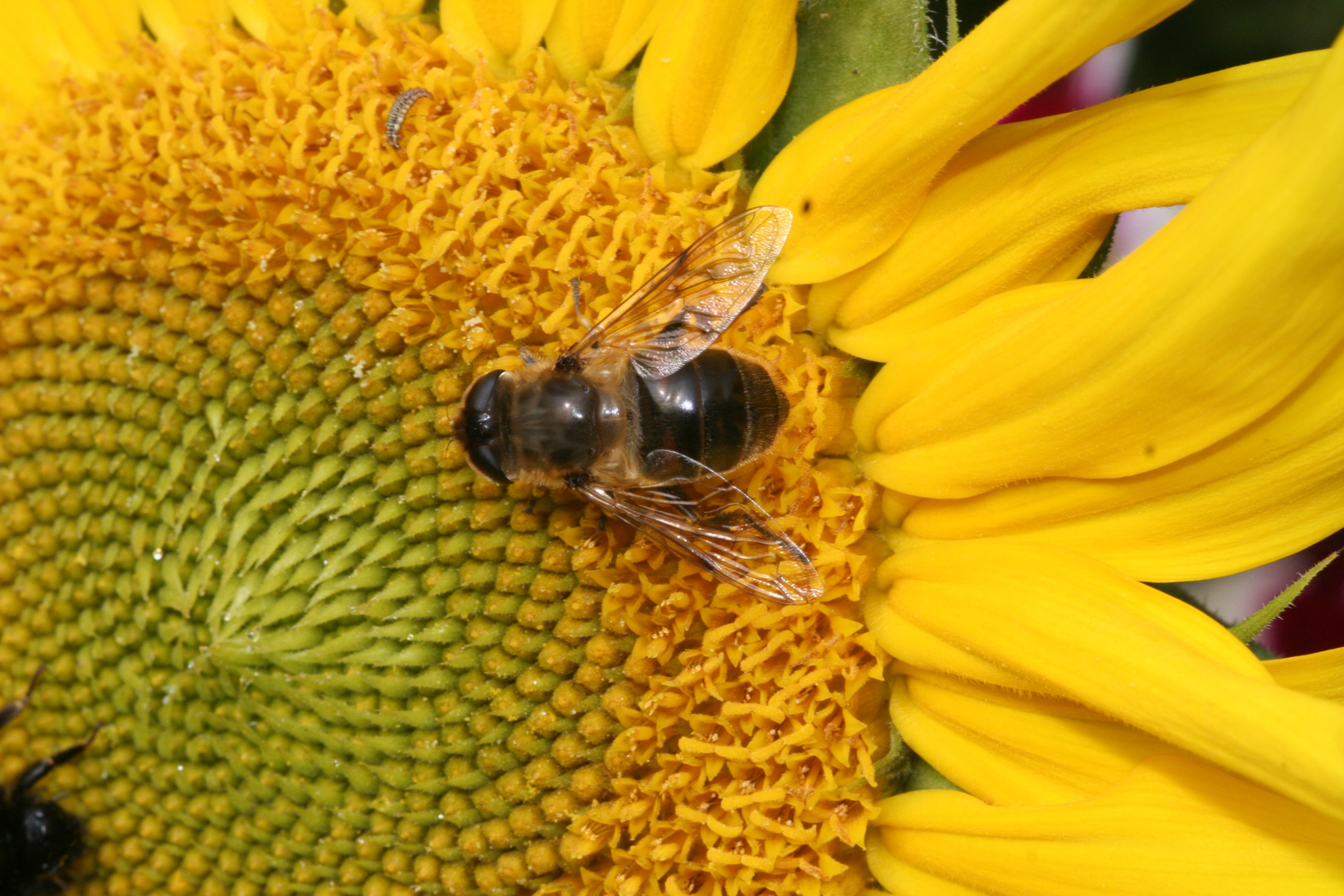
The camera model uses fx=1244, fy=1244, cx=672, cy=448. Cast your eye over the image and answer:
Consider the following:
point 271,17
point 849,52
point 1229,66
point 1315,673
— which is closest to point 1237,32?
point 1229,66

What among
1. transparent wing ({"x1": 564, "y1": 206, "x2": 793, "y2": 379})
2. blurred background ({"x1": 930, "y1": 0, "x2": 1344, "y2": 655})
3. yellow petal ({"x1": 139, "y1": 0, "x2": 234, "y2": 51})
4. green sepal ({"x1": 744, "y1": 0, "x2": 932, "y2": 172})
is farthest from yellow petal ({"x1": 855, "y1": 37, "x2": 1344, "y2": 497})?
yellow petal ({"x1": 139, "y1": 0, "x2": 234, "y2": 51})

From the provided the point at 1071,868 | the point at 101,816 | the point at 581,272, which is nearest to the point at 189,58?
the point at 581,272

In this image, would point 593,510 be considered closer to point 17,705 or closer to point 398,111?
point 398,111

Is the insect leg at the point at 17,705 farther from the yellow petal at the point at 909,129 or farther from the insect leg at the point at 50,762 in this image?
the yellow petal at the point at 909,129

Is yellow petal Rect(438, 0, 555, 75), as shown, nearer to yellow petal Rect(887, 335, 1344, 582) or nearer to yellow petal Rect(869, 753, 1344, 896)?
yellow petal Rect(887, 335, 1344, 582)

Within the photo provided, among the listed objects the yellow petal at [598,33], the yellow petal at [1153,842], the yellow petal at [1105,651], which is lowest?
the yellow petal at [1153,842]

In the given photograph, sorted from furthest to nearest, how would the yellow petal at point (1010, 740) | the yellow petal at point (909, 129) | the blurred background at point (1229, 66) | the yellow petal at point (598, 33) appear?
1. the blurred background at point (1229, 66)
2. the yellow petal at point (598, 33)
3. the yellow petal at point (1010, 740)
4. the yellow petal at point (909, 129)

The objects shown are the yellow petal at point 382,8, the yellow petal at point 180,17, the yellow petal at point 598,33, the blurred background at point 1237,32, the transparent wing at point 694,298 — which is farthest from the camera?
the blurred background at point 1237,32

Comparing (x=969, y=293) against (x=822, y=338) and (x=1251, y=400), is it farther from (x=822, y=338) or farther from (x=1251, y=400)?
(x=1251, y=400)

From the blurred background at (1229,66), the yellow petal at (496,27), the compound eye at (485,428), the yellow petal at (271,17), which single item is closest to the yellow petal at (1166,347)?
the compound eye at (485,428)
